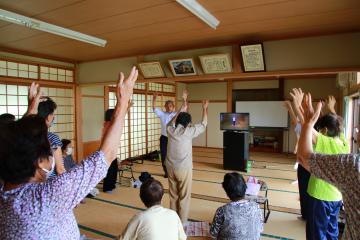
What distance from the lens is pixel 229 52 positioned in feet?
12.7

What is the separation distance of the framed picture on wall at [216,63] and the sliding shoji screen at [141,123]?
300 cm

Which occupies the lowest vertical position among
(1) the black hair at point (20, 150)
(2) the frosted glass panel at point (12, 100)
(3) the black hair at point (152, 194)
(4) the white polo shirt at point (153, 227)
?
(4) the white polo shirt at point (153, 227)

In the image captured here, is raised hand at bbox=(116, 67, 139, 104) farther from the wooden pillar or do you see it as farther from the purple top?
the wooden pillar

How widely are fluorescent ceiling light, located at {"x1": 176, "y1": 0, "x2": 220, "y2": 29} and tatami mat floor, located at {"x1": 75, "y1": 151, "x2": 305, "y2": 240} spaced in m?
2.37

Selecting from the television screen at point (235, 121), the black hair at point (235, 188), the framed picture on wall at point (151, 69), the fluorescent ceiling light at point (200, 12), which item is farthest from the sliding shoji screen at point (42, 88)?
the television screen at point (235, 121)

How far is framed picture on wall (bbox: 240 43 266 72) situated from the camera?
3.51 meters

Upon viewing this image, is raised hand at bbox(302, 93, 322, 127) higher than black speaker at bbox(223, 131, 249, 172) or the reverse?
higher

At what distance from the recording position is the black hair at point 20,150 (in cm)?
73

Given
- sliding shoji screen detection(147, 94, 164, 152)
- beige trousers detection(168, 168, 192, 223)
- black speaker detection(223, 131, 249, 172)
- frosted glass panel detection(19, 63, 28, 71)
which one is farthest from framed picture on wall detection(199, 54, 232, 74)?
sliding shoji screen detection(147, 94, 164, 152)

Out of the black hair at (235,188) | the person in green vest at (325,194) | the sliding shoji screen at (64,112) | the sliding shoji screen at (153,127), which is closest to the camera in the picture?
the black hair at (235,188)

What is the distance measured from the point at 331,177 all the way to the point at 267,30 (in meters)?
2.72

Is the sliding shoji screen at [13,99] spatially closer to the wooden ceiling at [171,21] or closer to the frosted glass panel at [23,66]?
the frosted glass panel at [23,66]

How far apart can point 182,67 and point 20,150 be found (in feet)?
12.0

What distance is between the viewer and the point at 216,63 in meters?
3.93
